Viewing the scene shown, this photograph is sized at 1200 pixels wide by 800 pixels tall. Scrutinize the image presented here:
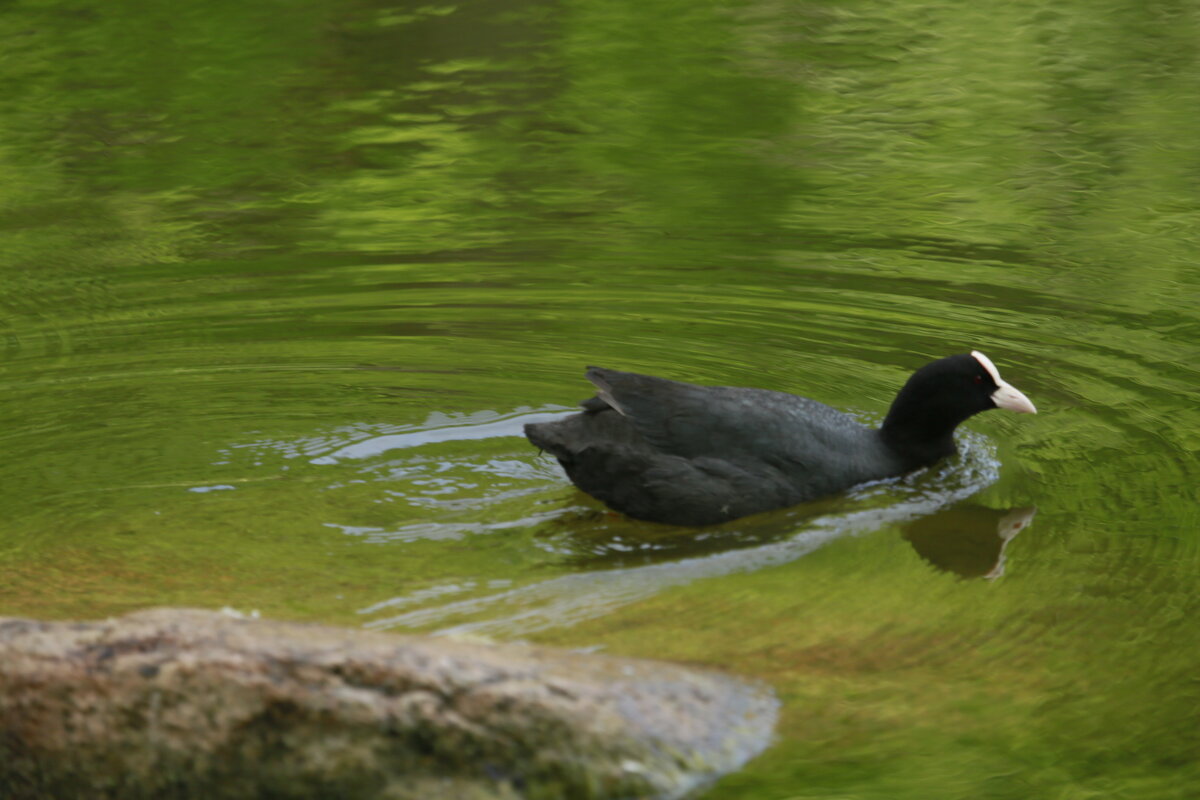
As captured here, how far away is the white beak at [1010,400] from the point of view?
6742 mm

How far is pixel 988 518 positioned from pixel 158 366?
14.8ft

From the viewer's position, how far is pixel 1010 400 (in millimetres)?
6762

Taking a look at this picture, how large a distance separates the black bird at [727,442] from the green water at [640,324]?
152 mm

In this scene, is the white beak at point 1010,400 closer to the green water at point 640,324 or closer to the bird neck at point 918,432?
the bird neck at point 918,432

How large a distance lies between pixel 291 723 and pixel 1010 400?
3971 mm

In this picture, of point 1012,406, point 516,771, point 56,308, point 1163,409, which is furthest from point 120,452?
point 1163,409

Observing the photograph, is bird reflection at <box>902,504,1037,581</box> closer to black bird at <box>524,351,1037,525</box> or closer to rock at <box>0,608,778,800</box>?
black bird at <box>524,351,1037,525</box>

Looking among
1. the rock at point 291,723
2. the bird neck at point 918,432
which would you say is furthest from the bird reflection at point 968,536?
the rock at point 291,723

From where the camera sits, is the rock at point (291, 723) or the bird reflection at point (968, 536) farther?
the bird reflection at point (968, 536)

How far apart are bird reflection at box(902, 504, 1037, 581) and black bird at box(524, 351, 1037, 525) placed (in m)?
0.40

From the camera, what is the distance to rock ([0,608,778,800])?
3.99 m

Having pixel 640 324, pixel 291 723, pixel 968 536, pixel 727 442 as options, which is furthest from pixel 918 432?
pixel 291 723

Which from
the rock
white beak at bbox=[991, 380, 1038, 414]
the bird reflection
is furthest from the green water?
the rock

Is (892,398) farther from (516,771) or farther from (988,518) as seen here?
(516,771)
